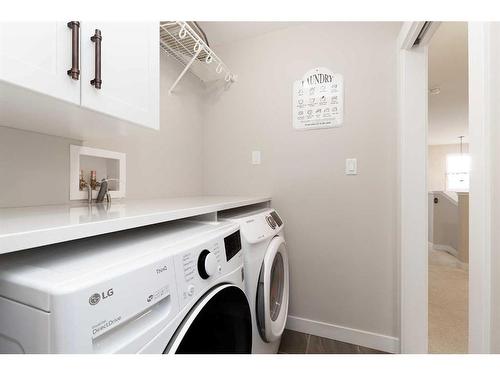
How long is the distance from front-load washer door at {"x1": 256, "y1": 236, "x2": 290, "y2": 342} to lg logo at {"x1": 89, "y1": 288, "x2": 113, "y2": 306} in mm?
723

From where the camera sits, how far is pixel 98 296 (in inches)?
15.5

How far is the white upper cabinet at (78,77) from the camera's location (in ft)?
1.85

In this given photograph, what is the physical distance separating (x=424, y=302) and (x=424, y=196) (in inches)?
24.3

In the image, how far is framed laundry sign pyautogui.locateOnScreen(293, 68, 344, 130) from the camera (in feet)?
5.26

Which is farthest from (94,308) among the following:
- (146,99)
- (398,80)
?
(398,80)

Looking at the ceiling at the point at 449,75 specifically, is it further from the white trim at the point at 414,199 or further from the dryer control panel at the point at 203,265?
the dryer control panel at the point at 203,265

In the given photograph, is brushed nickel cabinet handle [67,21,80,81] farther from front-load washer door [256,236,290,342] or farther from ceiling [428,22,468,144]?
ceiling [428,22,468,144]

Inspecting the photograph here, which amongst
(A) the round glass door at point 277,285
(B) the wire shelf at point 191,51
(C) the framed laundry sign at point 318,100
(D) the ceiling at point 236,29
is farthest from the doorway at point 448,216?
(B) the wire shelf at point 191,51

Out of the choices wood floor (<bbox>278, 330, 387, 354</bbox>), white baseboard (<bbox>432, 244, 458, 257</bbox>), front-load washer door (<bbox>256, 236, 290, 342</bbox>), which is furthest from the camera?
white baseboard (<bbox>432, 244, 458, 257</bbox>)

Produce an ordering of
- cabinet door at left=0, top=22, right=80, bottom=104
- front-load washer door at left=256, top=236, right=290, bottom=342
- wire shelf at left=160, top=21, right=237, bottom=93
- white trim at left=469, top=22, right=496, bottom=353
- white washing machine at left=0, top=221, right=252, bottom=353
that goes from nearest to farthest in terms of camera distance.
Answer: white washing machine at left=0, top=221, right=252, bottom=353
cabinet door at left=0, top=22, right=80, bottom=104
white trim at left=469, top=22, right=496, bottom=353
front-load washer door at left=256, top=236, right=290, bottom=342
wire shelf at left=160, top=21, right=237, bottom=93

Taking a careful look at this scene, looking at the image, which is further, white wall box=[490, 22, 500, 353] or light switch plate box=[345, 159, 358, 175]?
light switch plate box=[345, 159, 358, 175]

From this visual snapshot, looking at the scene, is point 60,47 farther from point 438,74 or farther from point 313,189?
point 438,74

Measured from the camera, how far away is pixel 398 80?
1447mm

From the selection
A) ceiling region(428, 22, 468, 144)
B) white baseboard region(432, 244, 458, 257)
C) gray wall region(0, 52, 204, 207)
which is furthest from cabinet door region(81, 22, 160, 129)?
white baseboard region(432, 244, 458, 257)
